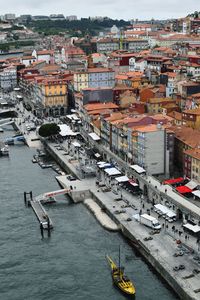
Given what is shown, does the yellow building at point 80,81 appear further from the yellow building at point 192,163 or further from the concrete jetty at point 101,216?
the concrete jetty at point 101,216

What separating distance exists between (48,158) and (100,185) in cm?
1339

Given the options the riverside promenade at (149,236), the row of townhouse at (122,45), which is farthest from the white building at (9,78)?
the riverside promenade at (149,236)

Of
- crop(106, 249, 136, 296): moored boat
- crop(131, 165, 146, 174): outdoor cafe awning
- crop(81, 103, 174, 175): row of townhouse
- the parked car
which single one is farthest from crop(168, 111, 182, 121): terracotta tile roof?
crop(106, 249, 136, 296): moored boat

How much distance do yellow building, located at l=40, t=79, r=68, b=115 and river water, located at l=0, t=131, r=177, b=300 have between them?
104 feet

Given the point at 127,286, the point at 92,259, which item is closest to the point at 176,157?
the point at 92,259

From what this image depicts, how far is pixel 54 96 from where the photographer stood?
7319 cm

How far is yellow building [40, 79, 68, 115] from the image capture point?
2865 inches

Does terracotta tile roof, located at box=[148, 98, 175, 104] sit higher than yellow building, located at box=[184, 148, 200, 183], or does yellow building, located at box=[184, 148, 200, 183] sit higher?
terracotta tile roof, located at box=[148, 98, 175, 104]

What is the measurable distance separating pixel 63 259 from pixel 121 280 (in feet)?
16.3

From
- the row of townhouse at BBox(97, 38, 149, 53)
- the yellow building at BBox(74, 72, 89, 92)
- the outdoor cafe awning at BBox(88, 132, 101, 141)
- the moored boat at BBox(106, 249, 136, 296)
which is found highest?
the row of townhouse at BBox(97, 38, 149, 53)

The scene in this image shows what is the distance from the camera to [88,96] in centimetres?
6400

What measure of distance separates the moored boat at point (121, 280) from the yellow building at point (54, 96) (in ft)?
150

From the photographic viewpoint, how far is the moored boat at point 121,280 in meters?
27.1

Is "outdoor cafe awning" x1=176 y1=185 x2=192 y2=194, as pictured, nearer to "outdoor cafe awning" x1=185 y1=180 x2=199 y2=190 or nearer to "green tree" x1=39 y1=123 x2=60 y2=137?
"outdoor cafe awning" x1=185 y1=180 x2=199 y2=190
